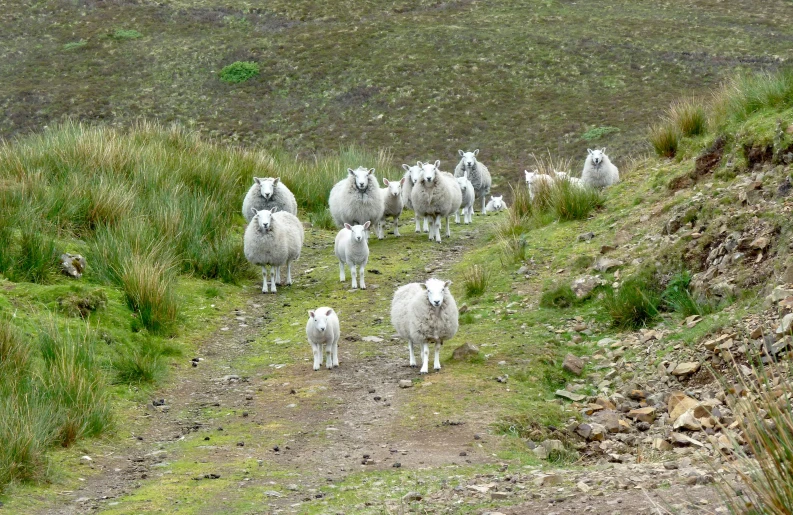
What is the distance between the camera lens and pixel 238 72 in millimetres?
43125

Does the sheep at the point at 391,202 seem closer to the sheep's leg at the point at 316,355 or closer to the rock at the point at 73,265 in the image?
the rock at the point at 73,265

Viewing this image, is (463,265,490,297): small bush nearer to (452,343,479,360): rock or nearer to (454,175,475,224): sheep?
(452,343,479,360): rock

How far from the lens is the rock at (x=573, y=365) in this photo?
9.12 m

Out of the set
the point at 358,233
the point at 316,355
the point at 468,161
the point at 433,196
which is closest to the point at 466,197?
the point at 468,161

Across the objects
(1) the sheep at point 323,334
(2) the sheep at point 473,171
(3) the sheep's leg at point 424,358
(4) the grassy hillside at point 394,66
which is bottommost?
(3) the sheep's leg at point 424,358

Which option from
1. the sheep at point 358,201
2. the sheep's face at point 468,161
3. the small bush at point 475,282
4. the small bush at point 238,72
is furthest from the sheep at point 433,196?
the small bush at point 238,72

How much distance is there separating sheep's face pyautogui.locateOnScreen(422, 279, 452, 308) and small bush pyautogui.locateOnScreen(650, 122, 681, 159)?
22.6ft

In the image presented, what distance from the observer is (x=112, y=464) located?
23.7ft

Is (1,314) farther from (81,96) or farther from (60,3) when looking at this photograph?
(60,3)

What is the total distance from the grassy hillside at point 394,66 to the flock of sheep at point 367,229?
49.6ft

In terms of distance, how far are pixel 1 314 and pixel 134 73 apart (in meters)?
37.2

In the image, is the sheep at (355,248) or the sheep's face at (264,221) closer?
the sheep at (355,248)

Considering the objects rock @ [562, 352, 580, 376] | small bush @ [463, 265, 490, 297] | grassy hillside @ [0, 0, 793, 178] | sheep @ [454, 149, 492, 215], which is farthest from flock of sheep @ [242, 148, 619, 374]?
grassy hillside @ [0, 0, 793, 178]

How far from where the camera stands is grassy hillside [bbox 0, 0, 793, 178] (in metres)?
36.7
